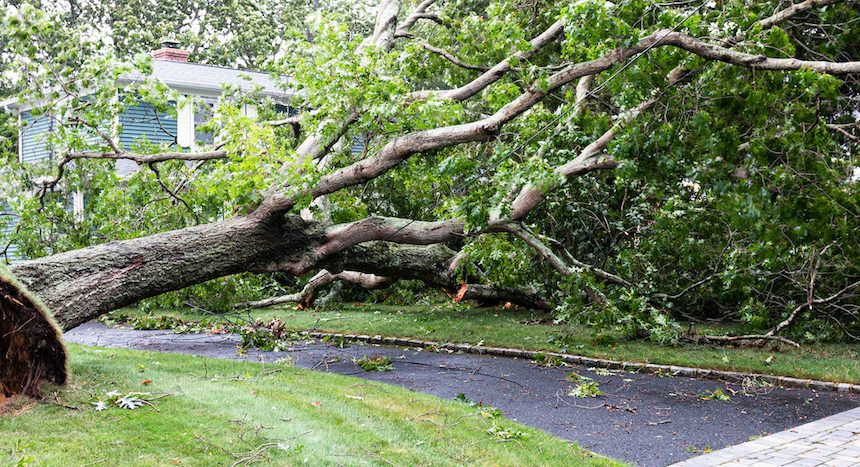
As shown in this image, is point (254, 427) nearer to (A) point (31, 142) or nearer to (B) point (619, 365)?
(B) point (619, 365)

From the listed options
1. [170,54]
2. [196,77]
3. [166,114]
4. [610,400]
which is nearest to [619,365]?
[610,400]

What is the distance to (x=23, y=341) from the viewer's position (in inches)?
244

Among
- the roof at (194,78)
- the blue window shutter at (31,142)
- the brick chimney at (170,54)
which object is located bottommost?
the blue window shutter at (31,142)

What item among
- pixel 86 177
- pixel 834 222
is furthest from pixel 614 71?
pixel 86 177

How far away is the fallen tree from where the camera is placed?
814 centimetres

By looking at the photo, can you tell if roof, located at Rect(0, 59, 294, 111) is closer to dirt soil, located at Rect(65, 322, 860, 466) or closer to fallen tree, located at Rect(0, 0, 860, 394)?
fallen tree, located at Rect(0, 0, 860, 394)

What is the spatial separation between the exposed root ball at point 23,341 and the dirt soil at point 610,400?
401 centimetres

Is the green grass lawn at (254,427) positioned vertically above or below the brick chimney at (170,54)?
below

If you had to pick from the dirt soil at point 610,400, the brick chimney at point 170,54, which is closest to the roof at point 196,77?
the brick chimney at point 170,54

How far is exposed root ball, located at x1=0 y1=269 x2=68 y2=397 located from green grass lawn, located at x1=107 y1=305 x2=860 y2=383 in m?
6.88

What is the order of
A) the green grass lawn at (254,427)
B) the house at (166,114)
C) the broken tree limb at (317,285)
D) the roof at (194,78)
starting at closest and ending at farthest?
the green grass lawn at (254,427)
the broken tree limb at (317,285)
the house at (166,114)
the roof at (194,78)

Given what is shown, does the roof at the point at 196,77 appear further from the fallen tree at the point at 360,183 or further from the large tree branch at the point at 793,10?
the large tree branch at the point at 793,10

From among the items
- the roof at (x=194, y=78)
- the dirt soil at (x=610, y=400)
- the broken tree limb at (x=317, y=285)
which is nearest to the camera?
the dirt soil at (x=610, y=400)

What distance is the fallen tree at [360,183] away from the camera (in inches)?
320
